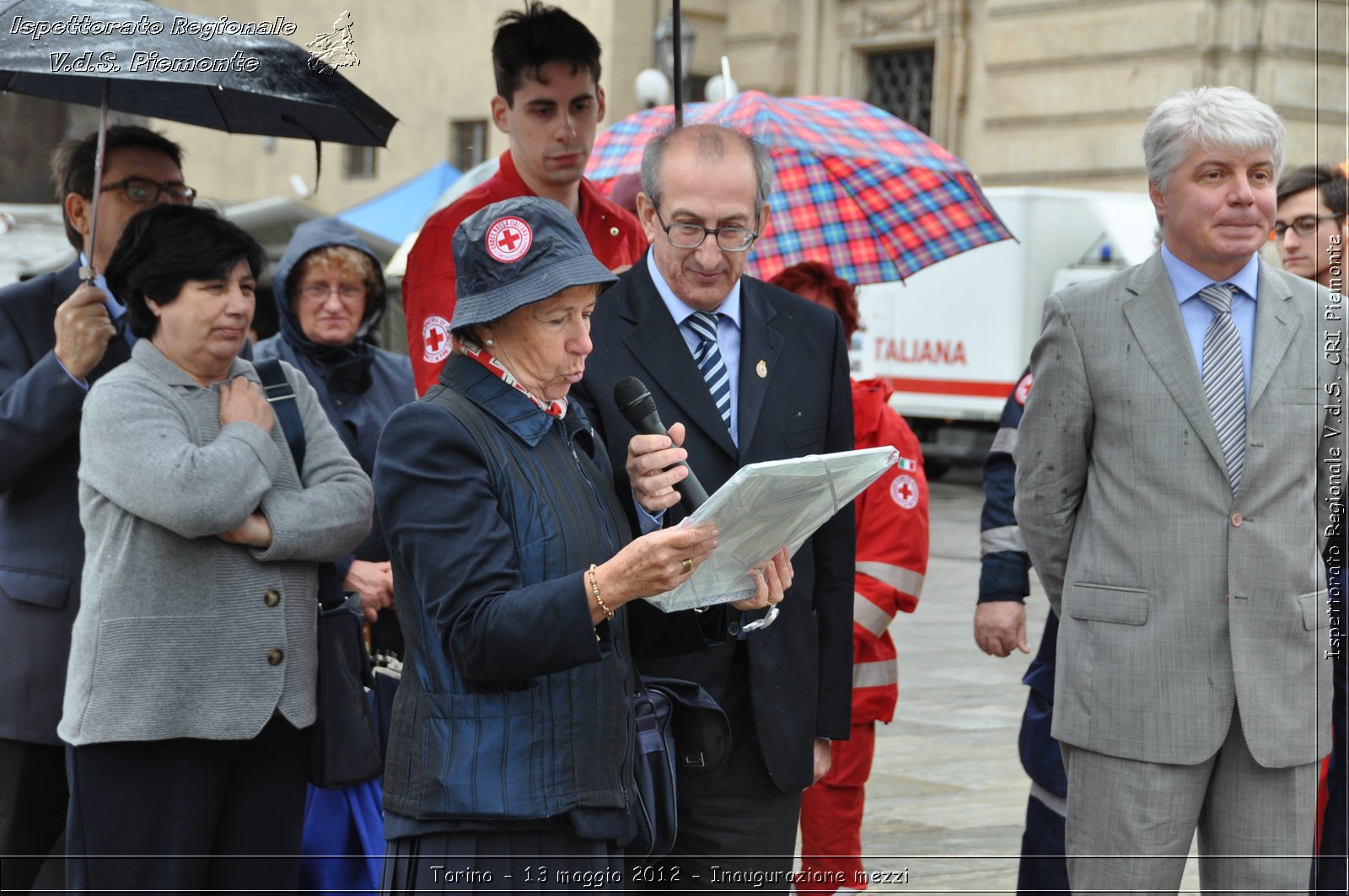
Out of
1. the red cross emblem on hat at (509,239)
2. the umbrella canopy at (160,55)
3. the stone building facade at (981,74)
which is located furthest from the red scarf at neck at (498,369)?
the stone building facade at (981,74)

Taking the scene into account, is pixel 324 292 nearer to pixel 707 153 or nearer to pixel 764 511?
pixel 707 153

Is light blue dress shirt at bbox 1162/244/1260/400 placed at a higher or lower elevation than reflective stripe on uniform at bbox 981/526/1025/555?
higher

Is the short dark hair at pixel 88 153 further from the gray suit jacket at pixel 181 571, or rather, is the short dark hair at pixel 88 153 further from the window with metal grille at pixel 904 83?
the window with metal grille at pixel 904 83

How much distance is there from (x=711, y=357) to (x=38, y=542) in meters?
1.83

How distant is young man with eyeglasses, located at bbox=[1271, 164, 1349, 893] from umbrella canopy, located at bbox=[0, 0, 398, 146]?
280 cm

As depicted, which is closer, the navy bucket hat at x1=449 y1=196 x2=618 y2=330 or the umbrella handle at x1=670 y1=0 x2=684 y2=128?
the navy bucket hat at x1=449 y1=196 x2=618 y2=330

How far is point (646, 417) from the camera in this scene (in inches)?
122

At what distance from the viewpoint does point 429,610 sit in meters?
2.92

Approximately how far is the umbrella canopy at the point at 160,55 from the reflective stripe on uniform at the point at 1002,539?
2236 mm

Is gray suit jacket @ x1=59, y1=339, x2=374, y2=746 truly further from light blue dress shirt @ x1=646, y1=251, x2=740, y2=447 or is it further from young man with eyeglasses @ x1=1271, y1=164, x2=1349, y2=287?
young man with eyeglasses @ x1=1271, y1=164, x2=1349, y2=287

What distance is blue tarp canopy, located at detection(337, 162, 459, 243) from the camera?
47.6 feet

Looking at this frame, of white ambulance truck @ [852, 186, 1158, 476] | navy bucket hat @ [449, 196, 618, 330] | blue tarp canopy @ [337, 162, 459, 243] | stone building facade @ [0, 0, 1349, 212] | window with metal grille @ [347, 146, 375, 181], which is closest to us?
navy bucket hat @ [449, 196, 618, 330]

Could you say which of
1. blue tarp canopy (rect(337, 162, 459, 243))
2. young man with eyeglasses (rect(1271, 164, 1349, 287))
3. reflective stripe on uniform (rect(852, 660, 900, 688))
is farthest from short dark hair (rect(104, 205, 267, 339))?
blue tarp canopy (rect(337, 162, 459, 243))

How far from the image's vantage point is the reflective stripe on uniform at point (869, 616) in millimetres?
5266
